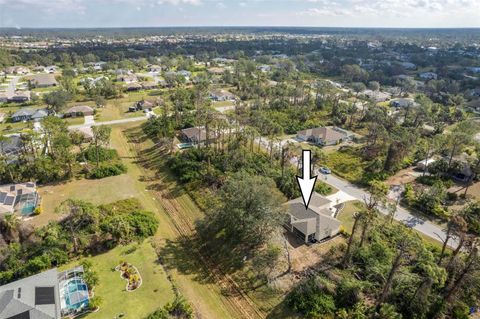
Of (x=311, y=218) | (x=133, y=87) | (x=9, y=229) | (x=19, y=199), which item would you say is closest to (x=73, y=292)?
(x=9, y=229)

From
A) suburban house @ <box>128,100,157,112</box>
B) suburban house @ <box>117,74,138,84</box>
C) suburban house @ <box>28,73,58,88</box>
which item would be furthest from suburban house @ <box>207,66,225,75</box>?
suburban house @ <box>28,73,58,88</box>

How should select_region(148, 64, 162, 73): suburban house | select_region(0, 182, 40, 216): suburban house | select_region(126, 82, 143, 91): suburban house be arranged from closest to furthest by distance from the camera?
1. select_region(0, 182, 40, 216): suburban house
2. select_region(126, 82, 143, 91): suburban house
3. select_region(148, 64, 162, 73): suburban house

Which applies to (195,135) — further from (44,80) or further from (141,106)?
(44,80)

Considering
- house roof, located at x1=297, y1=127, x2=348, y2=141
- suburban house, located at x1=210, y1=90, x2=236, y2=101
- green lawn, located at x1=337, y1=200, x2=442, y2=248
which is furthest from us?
suburban house, located at x1=210, y1=90, x2=236, y2=101

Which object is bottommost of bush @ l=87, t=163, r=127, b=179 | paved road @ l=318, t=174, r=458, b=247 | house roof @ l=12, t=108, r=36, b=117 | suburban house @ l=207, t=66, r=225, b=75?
paved road @ l=318, t=174, r=458, b=247

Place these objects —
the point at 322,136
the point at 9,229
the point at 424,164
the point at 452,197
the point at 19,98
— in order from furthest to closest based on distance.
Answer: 1. the point at 19,98
2. the point at 322,136
3. the point at 424,164
4. the point at 452,197
5. the point at 9,229

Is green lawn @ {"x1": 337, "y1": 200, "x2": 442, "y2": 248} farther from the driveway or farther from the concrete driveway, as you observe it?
the driveway
